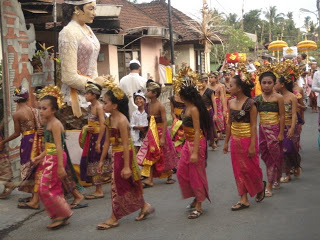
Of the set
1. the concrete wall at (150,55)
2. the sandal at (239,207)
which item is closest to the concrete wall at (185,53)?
the concrete wall at (150,55)

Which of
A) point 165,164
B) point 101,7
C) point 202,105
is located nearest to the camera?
point 202,105

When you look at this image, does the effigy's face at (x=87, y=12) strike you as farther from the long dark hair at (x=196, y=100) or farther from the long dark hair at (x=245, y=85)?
the long dark hair at (x=245, y=85)

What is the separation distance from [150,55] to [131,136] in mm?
14706

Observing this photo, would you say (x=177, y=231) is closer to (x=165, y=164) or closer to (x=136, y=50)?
(x=165, y=164)

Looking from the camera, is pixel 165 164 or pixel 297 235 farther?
pixel 165 164

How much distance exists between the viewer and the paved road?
537 cm

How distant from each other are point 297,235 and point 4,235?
10.6ft

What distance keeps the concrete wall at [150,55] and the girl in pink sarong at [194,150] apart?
14661mm

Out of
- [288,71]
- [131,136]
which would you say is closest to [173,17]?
[288,71]

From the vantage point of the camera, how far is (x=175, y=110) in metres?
9.41

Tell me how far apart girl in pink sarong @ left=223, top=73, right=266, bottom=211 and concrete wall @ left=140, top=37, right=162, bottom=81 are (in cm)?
1446

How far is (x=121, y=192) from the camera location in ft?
18.9

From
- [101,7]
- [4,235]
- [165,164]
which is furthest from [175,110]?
[4,235]

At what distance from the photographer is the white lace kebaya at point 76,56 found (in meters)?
7.55
